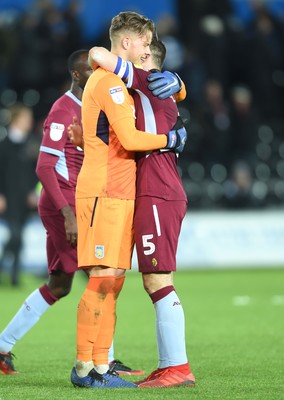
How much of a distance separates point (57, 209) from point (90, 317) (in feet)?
4.25

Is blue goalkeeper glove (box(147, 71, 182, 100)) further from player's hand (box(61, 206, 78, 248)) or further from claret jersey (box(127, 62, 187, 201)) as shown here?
player's hand (box(61, 206, 78, 248))

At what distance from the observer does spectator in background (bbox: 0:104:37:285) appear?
15375mm

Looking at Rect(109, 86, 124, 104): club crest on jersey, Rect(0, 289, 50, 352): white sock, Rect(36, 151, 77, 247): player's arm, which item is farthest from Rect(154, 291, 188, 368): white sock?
Rect(0, 289, 50, 352): white sock

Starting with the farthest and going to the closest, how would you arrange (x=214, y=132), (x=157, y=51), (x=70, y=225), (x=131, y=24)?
(x=214, y=132) < (x=70, y=225) < (x=157, y=51) < (x=131, y=24)

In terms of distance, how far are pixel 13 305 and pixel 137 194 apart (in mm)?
6070

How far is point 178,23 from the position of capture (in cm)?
2134

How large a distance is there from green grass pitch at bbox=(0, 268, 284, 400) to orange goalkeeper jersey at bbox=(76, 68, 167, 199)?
1.25m

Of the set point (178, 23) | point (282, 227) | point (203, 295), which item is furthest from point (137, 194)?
point (178, 23)

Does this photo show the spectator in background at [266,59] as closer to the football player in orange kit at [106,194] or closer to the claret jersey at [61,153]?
the claret jersey at [61,153]

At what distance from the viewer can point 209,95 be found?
1945 cm

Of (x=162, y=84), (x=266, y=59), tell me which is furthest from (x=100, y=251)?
(x=266, y=59)

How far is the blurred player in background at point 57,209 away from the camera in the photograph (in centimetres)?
757

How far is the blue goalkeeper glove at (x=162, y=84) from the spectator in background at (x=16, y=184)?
881 centimetres

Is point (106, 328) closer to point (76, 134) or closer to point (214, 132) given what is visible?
point (76, 134)
